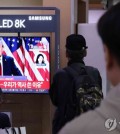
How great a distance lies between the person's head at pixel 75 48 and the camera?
3918 mm

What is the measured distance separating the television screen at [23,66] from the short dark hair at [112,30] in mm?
4579

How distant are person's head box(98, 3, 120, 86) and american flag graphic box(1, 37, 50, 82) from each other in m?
4.56

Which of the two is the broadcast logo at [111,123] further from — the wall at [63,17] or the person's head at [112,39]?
the wall at [63,17]

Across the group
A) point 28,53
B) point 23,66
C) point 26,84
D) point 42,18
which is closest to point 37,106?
point 26,84

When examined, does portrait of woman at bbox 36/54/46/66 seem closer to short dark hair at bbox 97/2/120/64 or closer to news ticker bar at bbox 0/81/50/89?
news ticker bar at bbox 0/81/50/89

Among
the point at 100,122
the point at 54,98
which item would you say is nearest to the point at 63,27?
the point at 54,98

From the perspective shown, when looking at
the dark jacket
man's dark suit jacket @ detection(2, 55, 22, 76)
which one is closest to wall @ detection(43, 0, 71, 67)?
man's dark suit jacket @ detection(2, 55, 22, 76)

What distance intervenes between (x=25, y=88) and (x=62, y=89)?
74.0 inches

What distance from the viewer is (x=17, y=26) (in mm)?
5594

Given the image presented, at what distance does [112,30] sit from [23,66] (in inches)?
184

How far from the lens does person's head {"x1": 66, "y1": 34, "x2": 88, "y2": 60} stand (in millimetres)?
3918

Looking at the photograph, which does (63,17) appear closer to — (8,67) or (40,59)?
(40,59)

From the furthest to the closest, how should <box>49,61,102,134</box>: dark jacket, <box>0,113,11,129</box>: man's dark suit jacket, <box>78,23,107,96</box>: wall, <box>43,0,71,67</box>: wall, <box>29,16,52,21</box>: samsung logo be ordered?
<box>78,23,107,96</box>: wall < <box>43,0,71,67</box>: wall < <box>29,16,52,21</box>: samsung logo < <box>0,113,11,129</box>: man's dark suit jacket < <box>49,61,102,134</box>: dark jacket

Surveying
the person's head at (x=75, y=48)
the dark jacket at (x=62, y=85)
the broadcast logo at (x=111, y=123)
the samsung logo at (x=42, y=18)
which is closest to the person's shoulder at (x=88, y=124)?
the broadcast logo at (x=111, y=123)
